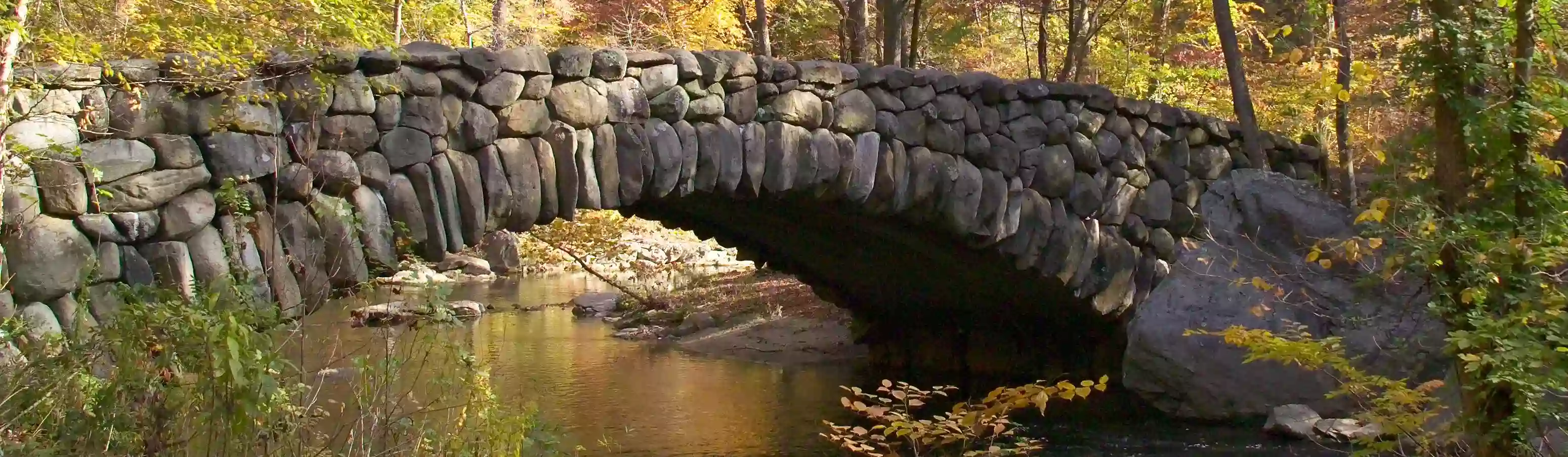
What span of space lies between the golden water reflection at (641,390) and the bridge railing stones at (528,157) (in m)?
0.62

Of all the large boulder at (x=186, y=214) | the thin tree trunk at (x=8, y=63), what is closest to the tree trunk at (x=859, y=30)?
the large boulder at (x=186, y=214)

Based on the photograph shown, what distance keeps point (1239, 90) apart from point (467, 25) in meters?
8.92

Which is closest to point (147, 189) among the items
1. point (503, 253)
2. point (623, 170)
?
→ point (623, 170)

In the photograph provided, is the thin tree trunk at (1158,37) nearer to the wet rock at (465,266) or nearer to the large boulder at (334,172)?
the large boulder at (334,172)

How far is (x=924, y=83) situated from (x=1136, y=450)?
2.53 meters

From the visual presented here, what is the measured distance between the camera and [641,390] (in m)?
9.26

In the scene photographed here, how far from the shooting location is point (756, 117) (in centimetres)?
637

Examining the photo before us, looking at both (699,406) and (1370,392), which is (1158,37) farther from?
(1370,392)

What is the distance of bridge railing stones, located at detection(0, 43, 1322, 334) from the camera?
4070mm

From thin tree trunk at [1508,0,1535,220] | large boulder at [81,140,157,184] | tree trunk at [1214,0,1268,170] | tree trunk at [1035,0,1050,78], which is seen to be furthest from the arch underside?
thin tree trunk at [1508,0,1535,220]

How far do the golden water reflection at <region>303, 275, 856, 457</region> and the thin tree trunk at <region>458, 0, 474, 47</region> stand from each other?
311 centimetres

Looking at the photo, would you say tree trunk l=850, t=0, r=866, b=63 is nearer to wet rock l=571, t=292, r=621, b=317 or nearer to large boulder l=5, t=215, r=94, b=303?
wet rock l=571, t=292, r=621, b=317

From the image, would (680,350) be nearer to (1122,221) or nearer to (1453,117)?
(1122,221)

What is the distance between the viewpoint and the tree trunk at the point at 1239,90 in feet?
28.8
